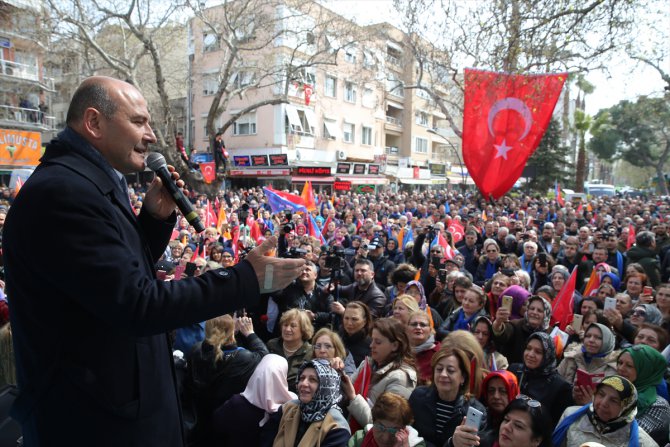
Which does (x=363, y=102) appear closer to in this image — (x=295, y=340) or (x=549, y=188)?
(x=549, y=188)

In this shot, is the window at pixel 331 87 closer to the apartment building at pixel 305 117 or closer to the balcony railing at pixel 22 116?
the apartment building at pixel 305 117

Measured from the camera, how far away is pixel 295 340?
161 inches

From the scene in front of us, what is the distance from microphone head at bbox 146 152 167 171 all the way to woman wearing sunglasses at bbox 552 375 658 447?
290 centimetres

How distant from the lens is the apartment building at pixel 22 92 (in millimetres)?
18016

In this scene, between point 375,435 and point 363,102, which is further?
point 363,102

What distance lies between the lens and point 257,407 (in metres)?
3.30

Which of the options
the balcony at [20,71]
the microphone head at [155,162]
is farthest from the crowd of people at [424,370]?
the balcony at [20,71]

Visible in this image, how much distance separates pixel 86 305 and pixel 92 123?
1.84ft

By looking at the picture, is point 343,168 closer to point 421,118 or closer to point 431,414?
point 421,118

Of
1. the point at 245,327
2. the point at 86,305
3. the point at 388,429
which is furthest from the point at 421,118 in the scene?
the point at 86,305

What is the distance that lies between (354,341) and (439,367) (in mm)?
1326

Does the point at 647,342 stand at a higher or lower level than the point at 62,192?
lower

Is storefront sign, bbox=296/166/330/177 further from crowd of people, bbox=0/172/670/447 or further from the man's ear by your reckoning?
the man's ear

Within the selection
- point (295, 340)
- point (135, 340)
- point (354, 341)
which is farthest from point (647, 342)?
point (135, 340)
